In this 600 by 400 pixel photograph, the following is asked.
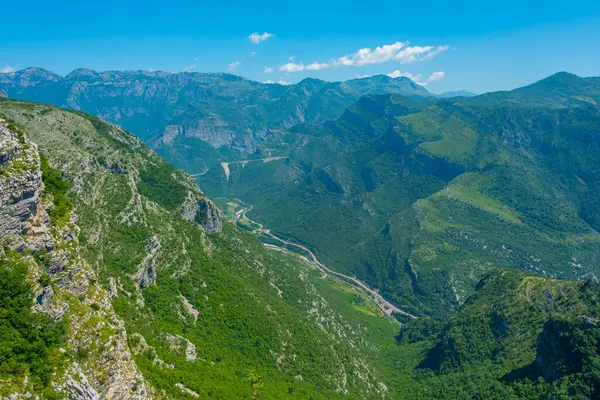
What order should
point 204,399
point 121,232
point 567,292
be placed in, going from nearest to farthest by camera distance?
point 204,399 < point 121,232 < point 567,292

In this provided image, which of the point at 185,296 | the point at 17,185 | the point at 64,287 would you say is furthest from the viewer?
the point at 185,296

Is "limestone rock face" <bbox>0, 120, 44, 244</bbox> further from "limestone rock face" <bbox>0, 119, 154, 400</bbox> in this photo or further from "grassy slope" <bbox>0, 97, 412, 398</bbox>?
"grassy slope" <bbox>0, 97, 412, 398</bbox>

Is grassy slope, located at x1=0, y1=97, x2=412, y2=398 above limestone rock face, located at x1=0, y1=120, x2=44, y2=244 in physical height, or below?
below

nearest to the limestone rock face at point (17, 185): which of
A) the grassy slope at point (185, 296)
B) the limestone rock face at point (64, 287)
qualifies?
the limestone rock face at point (64, 287)

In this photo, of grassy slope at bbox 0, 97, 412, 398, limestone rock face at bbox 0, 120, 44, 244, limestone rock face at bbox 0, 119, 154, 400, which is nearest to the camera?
limestone rock face at bbox 0, 119, 154, 400

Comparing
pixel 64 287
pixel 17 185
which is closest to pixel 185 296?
pixel 64 287

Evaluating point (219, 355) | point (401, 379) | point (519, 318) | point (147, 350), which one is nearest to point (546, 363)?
point (519, 318)

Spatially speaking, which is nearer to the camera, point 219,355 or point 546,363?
point 219,355

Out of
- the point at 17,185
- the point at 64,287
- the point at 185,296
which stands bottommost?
the point at 185,296

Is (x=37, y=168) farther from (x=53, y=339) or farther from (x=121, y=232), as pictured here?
(x=121, y=232)

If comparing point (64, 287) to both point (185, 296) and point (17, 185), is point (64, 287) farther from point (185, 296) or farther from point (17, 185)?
point (185, 296)

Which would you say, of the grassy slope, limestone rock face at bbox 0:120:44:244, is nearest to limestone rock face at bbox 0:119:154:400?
limestone rock face at bbox 0:120:44:244
